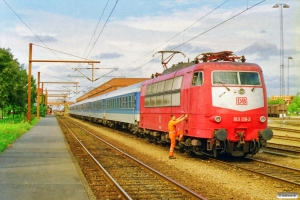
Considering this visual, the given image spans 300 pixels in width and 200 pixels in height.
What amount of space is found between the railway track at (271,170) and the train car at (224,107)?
0.45 metres

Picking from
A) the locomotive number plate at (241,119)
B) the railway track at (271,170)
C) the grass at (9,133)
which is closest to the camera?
the railway track at (271,170)

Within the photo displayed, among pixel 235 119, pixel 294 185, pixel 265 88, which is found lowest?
pixel 294 185

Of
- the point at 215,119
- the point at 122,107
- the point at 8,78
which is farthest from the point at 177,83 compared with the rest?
the point at 8,78

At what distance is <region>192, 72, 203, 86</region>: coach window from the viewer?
50.5 ft

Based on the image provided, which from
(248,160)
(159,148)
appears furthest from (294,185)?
(159,148)

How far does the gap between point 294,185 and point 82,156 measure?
30.4 ft

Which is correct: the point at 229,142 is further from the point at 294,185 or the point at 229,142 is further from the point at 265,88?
the point at 294,185

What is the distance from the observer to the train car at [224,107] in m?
14.8

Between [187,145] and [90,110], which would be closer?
[187,145]

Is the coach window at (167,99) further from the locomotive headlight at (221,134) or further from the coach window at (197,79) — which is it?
the locomotive headlight at (221,134)

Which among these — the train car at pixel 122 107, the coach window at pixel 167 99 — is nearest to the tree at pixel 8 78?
the train car at pixel 122 107

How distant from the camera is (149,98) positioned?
22.0 metres

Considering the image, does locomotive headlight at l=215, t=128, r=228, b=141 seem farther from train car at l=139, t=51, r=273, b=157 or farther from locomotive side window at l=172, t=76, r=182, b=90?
locomotive side window at l=172, t=76, r=182, b=90

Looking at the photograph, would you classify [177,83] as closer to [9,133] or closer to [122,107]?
[9,133]
